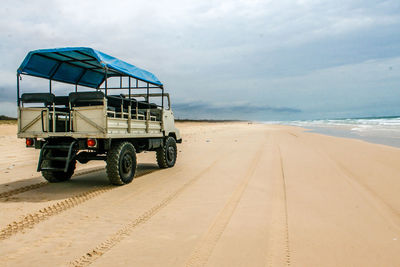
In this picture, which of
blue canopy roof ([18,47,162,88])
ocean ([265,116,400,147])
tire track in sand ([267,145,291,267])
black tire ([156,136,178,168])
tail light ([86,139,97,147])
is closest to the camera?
tire track in sand ([267,145,291,267])

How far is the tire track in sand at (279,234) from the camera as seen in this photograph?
3.14 meters

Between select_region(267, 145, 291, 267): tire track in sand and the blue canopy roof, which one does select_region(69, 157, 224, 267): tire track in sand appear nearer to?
select_region(267, 145, 291, 267): tire track in sand

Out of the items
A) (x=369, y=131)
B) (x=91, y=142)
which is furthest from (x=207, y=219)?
(x=369, y=131)

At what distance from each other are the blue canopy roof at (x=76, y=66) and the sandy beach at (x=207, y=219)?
2.66 metres

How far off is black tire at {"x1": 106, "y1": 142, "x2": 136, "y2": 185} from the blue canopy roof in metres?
1.74

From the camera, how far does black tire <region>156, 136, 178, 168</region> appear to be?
356 inches

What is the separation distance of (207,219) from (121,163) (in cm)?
298

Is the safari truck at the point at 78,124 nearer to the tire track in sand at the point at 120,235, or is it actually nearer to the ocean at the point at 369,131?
the tire track in sand at the point at 120,235

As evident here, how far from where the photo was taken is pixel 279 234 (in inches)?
150

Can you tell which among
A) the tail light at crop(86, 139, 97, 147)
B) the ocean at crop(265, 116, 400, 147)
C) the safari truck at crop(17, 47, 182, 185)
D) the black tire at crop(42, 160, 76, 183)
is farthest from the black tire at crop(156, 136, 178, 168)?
the ocean at crop(265, 116, 400, 147)

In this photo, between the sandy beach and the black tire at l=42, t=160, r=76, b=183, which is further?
the black tire at l=42, t=160, r=76, b=183

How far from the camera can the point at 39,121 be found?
657 centimetres

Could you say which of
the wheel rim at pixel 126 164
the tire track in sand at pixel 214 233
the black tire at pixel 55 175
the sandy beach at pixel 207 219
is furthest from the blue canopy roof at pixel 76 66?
the tire track in sand at pixel 214 233

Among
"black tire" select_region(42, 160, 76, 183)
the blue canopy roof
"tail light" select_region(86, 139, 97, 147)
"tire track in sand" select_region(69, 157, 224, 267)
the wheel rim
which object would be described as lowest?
"tire track in sand" select_region(69, 157, 224, 267)
